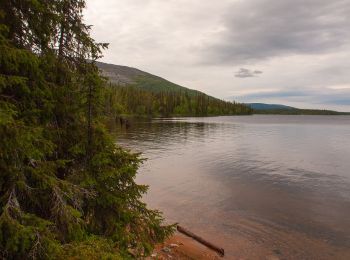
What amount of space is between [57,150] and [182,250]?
982 cm

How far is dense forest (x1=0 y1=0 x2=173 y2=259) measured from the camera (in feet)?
23.3

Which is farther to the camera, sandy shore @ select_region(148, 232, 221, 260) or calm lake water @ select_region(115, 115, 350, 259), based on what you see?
calm lake water @ select_region(115, 115, 350, 259)

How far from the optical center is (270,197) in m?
28.2

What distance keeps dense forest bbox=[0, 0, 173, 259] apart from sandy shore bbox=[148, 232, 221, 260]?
4274 mm

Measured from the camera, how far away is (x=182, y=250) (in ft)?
54.5

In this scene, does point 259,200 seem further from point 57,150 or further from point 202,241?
point 57,150

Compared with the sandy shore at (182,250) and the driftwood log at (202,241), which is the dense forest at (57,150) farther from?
the driftwood log at (202,241)

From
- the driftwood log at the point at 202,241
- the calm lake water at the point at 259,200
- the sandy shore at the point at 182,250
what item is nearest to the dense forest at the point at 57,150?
the sandy shore at the point at 182,250

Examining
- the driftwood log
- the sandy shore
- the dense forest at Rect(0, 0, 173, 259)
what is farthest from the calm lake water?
the dense forest at Rect(0, 0, 173, 259)

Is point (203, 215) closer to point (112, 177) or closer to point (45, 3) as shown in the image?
point (112, 177)

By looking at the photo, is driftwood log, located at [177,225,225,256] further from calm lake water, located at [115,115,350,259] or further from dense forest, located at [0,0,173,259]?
dense forest, located at [0,0,173,259]

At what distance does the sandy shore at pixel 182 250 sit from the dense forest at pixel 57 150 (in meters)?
4.27

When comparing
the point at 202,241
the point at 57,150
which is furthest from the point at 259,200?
the point at 57,150

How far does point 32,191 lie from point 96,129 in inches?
125
